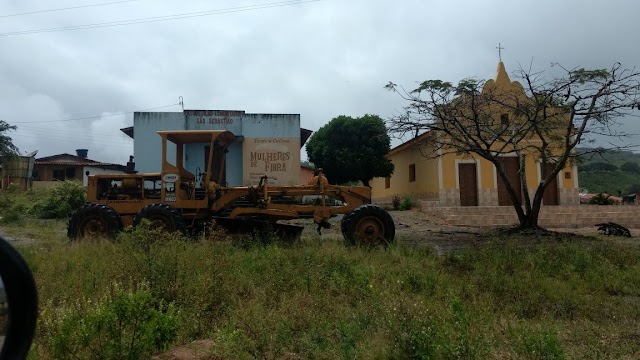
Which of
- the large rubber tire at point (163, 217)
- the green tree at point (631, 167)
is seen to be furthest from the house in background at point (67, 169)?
the green tree at point (631, 167)

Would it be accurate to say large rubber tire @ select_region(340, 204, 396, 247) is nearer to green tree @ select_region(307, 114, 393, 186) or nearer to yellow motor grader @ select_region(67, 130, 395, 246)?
yellow motor grader @ select_region(67, 130, 395, 246)

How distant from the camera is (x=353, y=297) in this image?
19.1 feet

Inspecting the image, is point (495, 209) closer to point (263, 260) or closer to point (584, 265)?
point (584, 265)

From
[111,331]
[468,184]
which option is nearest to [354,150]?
[468,184]

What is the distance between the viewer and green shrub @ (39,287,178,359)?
372cm

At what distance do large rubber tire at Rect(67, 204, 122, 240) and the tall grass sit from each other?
1.10 metres

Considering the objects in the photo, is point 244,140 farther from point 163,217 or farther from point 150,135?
point 163,217

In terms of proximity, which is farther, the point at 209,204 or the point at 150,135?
the point at 150,135

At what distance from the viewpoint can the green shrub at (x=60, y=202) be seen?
792 inches

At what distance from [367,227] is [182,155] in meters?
4.42

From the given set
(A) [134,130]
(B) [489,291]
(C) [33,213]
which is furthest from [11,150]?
(B) [489,291]

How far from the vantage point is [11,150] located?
109ft

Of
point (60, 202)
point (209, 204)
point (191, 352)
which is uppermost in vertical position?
point (60, 202)

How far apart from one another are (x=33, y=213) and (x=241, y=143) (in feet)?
29.4
